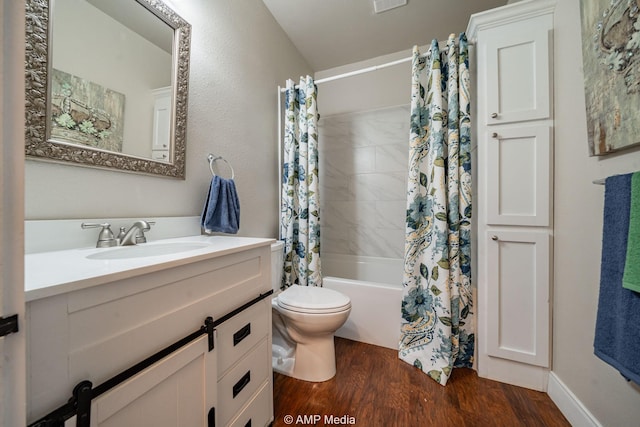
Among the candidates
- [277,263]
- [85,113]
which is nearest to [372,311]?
[277,263]

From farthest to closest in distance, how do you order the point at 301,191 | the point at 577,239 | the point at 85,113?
the point at 301,191 < the point at 577,239 < the point at 85,113

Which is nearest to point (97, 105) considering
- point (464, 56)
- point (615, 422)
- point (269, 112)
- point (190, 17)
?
point (190, 17)

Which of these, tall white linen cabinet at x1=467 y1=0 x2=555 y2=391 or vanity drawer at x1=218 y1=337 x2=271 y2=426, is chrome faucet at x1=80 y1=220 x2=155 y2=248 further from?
tall white linen cabinet at x1=467 y1=0 x2=555 y2=391

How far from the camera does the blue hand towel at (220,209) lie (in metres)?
1.26

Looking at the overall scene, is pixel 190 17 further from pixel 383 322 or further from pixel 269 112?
pixel 383 322

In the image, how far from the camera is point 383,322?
173cm

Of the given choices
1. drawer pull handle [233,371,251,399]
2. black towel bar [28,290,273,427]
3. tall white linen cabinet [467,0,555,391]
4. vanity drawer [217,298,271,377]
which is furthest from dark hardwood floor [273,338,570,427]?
black towel bar [28,290,273,427]

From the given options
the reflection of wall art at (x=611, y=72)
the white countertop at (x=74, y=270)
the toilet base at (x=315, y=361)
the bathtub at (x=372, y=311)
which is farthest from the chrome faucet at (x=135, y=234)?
the reflection of wall art at (x=611, y=72)

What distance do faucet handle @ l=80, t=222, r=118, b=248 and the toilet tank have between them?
3.05 feet

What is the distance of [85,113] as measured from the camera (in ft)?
2.91

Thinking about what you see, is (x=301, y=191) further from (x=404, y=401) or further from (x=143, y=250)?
(x=404, y=401)

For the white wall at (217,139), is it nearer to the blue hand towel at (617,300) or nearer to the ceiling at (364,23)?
the ceiling at (364,23)

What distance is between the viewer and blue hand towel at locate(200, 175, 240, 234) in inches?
49.8

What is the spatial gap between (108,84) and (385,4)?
1937 mm
